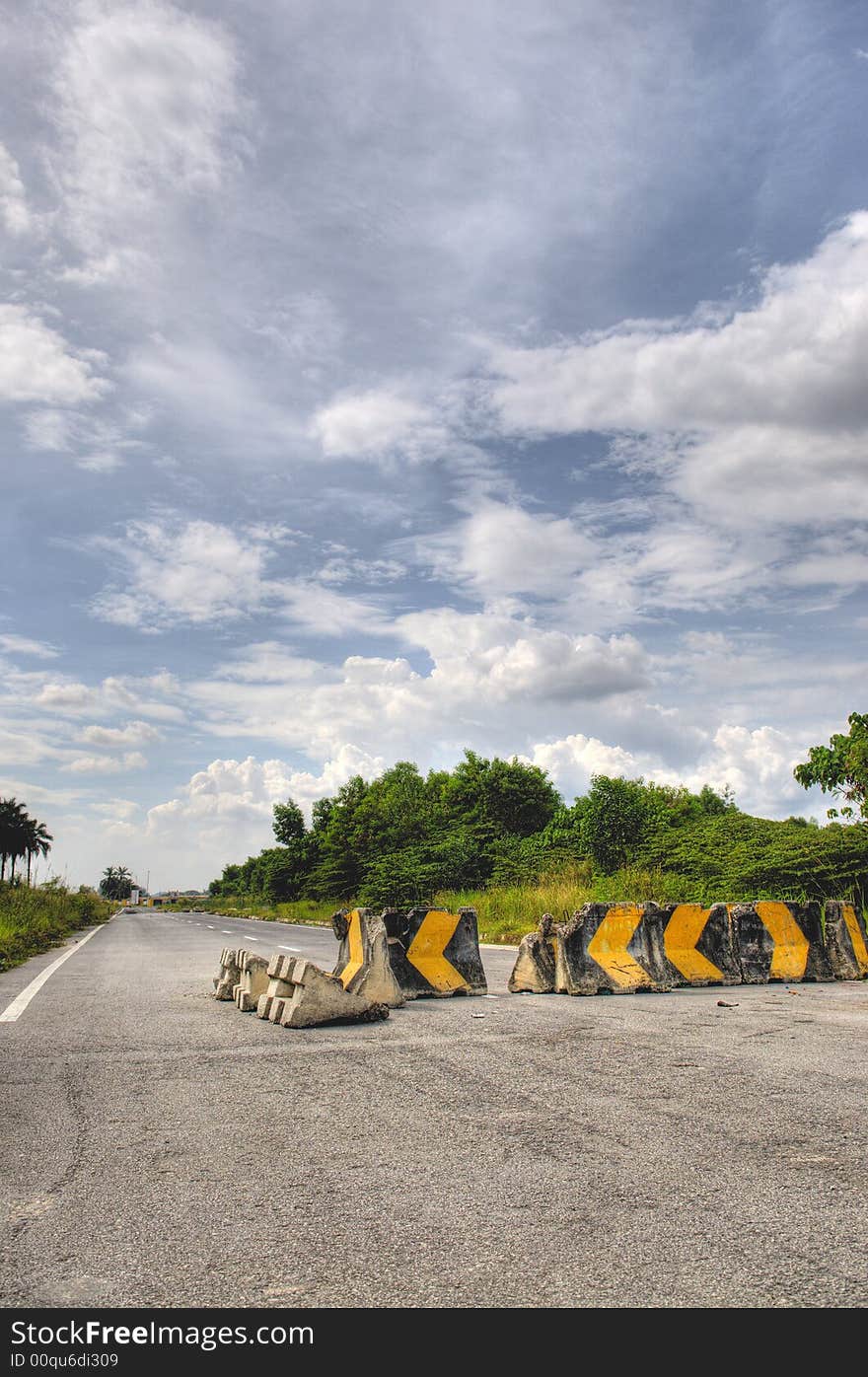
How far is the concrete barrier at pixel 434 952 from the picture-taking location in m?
10.6

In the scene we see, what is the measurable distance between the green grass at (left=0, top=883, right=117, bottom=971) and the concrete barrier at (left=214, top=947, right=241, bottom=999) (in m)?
7.71

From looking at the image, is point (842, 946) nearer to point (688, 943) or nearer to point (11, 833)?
point (688, 943)

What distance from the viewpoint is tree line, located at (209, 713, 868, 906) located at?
17.0 metres

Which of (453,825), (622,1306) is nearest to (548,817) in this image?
(453,825)

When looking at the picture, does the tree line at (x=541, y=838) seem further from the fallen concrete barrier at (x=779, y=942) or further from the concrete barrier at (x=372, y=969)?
the concrete barrier at (x=372, y=969)

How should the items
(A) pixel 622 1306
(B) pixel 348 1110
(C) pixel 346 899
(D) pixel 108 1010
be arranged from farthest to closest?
(C) pixel 346 899, (D) pixel 108 1010, (B) pixel 348 1110, (A) pixel 622 1306

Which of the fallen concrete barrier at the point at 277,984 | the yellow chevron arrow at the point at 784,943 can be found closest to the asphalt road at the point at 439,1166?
the fallen concrete barrier at the point at 277,984

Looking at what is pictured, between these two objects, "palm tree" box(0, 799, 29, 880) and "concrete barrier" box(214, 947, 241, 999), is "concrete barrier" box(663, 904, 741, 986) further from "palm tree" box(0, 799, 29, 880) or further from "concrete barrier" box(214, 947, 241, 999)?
"palm tree" box(0, 799, 29, 880)

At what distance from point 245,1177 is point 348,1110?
1257 millimetres

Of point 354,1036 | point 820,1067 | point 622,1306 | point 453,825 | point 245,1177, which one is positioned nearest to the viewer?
point 622,1306

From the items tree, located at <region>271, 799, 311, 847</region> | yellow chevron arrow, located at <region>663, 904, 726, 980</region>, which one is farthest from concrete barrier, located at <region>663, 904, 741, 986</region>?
tree, located at <region>271, 799, 311, 847</region>

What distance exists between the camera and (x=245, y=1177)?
→ 407 cm

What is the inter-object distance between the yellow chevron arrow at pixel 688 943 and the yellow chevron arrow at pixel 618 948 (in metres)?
0.65

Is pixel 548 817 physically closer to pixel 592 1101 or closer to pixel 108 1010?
pixel 108 1010
